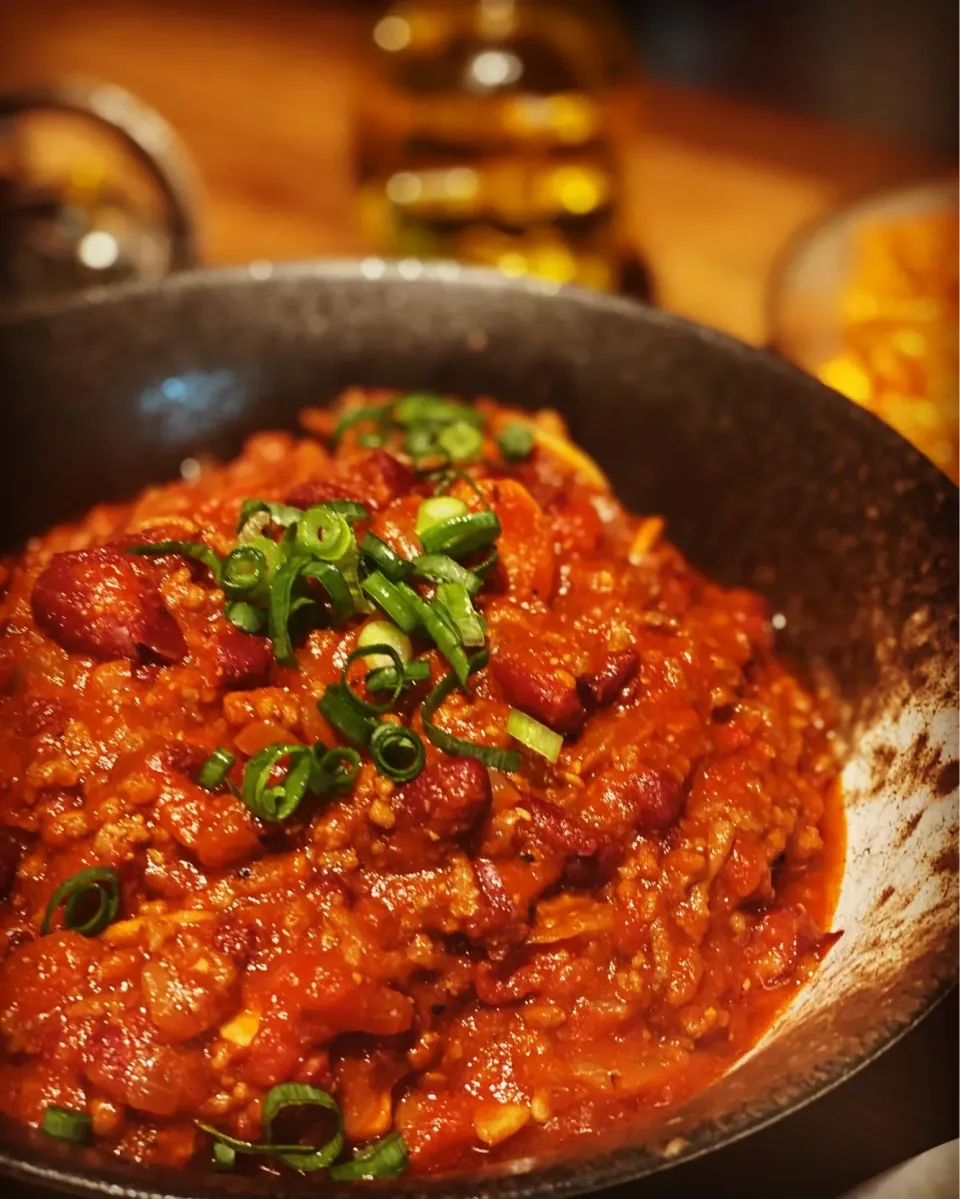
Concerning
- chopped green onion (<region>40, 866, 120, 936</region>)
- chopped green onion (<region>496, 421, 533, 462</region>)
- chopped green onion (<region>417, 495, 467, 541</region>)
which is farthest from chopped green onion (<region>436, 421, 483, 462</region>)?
chopped green onion (<region>40, 866, 120, 936</region>)

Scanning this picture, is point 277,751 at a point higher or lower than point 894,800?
higher

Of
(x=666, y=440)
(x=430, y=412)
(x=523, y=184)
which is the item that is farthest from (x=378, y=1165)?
(x=523, y=184)

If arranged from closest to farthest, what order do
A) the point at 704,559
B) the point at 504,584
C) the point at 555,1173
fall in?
the point at 555,1173 → the point at 504,584 → the point at 704,559

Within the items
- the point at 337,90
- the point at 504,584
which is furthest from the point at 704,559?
the point at 337,90

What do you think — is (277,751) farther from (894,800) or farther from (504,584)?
(894,800)

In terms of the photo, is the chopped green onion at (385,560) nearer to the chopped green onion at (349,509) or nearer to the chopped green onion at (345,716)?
the chopped green onion at (349,509)

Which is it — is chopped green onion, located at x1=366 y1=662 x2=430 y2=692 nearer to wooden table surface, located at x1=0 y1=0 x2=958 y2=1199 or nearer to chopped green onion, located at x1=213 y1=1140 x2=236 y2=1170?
chopped green onion, located at x1=213 y1=1140 x2=236 y2=1170

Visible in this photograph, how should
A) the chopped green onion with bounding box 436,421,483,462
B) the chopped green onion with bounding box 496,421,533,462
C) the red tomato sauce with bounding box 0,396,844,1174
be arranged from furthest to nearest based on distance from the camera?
1. the chopped green onion with bounding box 496,421,533,462
2. the chopped green onion with bounding box 436,421,483,462
3. the red tomato sauce with bounding box 0,396,844,1174
